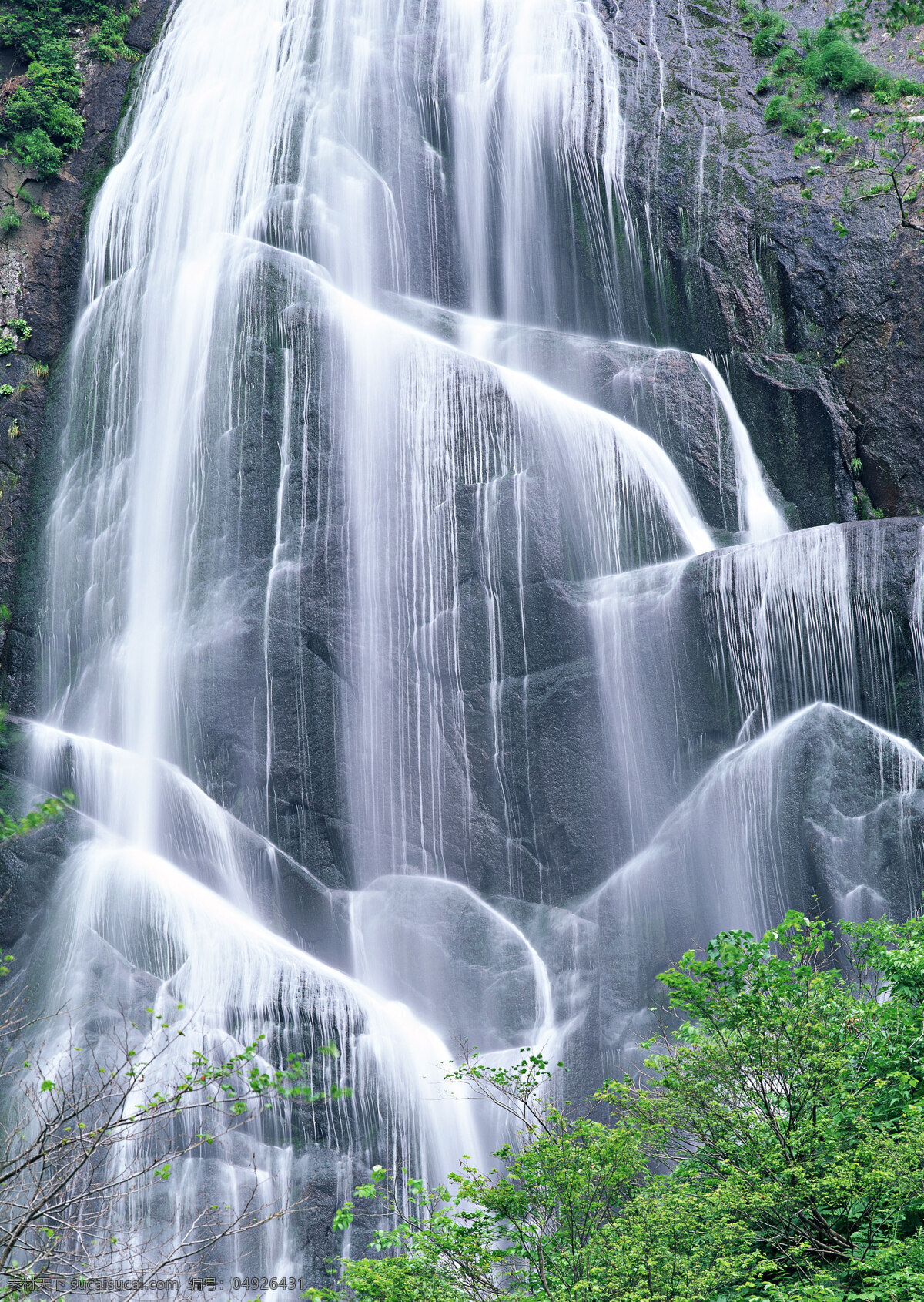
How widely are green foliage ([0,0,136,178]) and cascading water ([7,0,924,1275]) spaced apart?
2044 mm

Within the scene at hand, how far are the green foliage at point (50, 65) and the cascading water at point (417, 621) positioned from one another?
2.04m

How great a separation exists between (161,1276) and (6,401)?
40.9ft

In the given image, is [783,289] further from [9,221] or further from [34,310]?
[9,221]

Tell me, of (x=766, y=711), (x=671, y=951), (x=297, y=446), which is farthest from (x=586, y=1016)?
(x=297, y=446)

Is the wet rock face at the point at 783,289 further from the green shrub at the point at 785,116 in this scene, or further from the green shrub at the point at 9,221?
the green shrub at the point at 9,221

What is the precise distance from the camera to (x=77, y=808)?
13.7m

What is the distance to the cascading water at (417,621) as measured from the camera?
1179 centimetres

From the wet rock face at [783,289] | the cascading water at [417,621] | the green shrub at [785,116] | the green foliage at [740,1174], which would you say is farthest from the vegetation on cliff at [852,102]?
the green foliage at [740,1174]

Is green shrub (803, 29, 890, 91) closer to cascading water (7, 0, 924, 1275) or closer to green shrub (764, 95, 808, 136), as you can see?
green shrub (764, 95, 808, 136)

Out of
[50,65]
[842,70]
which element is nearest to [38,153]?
[50,65]

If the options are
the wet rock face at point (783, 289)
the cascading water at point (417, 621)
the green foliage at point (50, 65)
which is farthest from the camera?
the green foliage at point (50, 65)

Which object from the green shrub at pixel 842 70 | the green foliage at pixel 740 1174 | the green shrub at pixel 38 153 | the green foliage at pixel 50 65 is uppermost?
the green foliage at pixel 50 65

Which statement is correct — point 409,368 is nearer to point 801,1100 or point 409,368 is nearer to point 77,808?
point 77,808

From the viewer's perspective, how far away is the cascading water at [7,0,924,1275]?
11.8m
